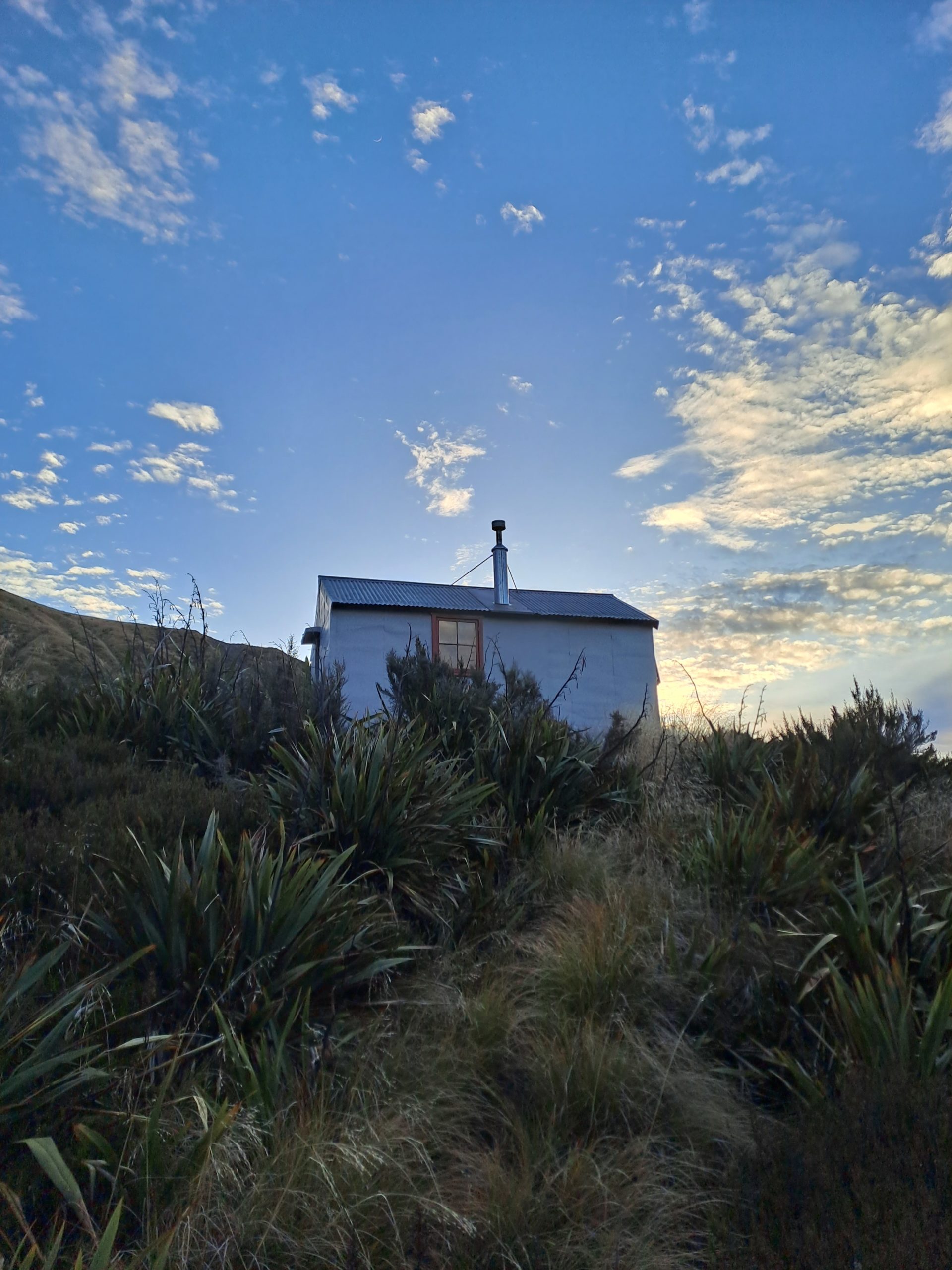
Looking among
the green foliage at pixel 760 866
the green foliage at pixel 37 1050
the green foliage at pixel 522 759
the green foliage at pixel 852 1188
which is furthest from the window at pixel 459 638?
the green foliage at pixel 852 1188

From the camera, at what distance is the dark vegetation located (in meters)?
2.69

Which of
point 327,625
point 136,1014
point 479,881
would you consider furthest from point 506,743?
point 327,625

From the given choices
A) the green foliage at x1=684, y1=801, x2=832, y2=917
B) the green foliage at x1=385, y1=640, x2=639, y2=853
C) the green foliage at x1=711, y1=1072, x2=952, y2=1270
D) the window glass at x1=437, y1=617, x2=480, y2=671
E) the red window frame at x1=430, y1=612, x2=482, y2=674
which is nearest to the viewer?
the green foliage at x1=711, y1=1072, x2=952, y2=1270

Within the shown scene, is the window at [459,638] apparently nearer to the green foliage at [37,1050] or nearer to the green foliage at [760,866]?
the green foliage at [760,866]

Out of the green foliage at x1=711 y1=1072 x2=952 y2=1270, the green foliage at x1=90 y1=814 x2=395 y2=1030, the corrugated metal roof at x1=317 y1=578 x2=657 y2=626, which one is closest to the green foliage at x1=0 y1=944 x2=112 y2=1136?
the green foliage at x1=90 y1=814 x2=395 y2=1030

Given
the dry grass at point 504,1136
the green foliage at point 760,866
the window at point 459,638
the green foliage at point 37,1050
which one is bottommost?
the dry grass at point 504,1136

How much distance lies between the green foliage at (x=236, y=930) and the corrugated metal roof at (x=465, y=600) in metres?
16.9

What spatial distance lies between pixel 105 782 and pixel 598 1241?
4403mm

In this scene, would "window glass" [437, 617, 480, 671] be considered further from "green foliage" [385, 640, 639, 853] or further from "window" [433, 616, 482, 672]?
"green foliage" [385, 640, 639, 853]

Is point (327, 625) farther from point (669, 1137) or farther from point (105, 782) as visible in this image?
point (669, 1137)

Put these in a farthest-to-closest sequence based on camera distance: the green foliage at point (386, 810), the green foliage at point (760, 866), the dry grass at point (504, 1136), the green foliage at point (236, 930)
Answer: the green foliage at point (386, 810)
the green foliage at point (760, 866)
the green foliage at point (236, 930)
the dry grass at point (504, 1136)

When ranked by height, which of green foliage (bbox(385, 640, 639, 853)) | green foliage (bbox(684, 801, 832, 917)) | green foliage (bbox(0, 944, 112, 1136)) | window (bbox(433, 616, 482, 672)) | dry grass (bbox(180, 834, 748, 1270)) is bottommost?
dry grass (bbox(180, 834, 748, 1270))

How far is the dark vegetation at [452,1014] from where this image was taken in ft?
8.82

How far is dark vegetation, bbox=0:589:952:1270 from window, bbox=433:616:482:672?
14689mm
